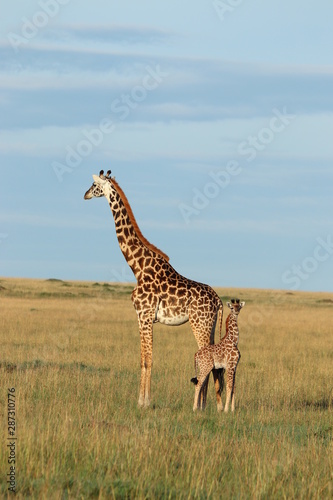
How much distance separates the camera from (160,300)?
1225 cm

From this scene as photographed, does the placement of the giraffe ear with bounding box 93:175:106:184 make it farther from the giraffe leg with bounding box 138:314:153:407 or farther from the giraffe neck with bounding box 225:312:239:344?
the giraffe neck with bounding box 225:312:239:344

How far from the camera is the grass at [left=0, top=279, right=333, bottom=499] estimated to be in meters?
7.43

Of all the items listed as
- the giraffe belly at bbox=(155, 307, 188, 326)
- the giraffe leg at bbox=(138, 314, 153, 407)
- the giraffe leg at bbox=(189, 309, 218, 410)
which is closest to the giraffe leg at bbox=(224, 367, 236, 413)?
the giraffe leg at bbox=(189, 309, 218, 410)

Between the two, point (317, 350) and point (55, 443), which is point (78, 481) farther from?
point (317, 350)

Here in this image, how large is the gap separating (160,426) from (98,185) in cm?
424

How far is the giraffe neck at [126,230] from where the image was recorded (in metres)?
12.8

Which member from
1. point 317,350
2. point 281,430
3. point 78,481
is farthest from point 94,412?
point 317,350

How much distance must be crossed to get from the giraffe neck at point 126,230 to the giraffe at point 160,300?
16 millimetres

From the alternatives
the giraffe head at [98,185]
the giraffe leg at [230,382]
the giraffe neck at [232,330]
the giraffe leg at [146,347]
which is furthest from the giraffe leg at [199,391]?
the giraffe head at [98,185]

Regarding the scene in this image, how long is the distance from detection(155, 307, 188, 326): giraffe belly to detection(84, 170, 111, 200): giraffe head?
2144mm

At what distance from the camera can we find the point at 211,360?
11.5 m

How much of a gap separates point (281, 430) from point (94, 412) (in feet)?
8.37

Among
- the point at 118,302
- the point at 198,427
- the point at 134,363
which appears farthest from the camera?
the point at 118,302

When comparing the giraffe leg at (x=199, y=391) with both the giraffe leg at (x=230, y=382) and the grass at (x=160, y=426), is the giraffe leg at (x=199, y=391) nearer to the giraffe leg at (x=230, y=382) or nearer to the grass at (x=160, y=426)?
the grass at (x=160, y=426)
